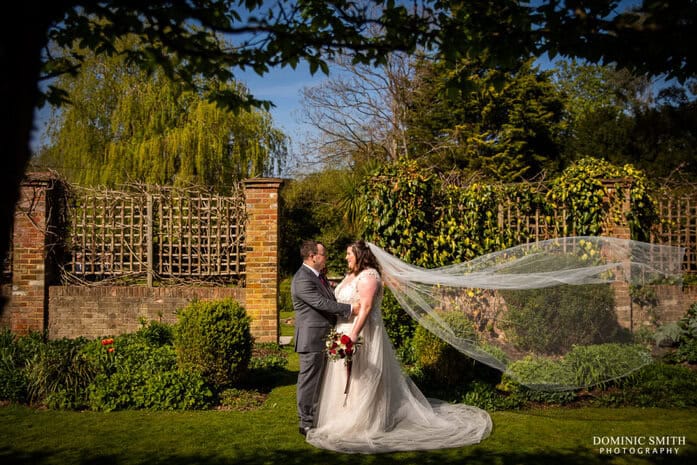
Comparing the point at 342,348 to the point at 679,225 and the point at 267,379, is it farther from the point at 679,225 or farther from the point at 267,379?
the point at 679,225

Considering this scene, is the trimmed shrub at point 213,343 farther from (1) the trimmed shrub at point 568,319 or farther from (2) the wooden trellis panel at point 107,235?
(2) the wooden trellis panel at point 107,235

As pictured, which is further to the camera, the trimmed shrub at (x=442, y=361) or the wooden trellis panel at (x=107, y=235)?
the wooden trellis panel at (x=107, y=235)

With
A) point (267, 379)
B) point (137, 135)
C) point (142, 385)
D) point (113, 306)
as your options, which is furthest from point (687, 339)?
point (137, 135)

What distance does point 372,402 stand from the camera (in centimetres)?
568

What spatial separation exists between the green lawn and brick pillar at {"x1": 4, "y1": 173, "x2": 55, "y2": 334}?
4349mm

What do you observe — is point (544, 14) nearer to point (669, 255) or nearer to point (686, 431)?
point (669, 255)

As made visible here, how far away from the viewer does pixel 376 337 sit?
5.87 m

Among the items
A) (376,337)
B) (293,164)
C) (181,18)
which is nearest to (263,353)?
(376,337)

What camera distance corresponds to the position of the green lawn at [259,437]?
491 centimetres

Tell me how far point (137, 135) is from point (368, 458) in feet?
54.6

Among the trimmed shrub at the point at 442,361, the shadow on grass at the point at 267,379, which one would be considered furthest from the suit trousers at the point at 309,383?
the trimmed shrub at the point at 442,361

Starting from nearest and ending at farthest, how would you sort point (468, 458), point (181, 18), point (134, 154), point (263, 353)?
point (181, 18) → point (468, 458) → point (263, 353) → point (134, 154)

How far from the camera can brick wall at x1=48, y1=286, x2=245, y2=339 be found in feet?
33.8

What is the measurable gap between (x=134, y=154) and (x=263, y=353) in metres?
12.2
